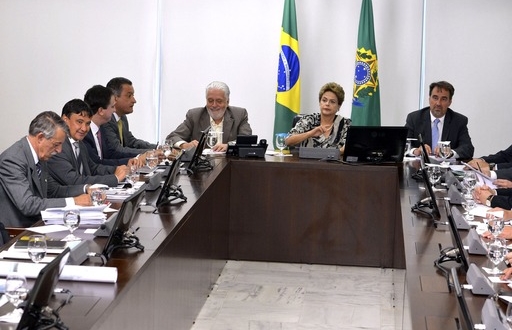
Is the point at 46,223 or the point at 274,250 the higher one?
the point at 46,223

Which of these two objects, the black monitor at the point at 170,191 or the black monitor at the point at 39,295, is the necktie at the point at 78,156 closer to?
the black monitor at the point at 170,191

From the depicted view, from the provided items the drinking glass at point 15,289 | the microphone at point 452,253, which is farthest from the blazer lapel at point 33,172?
the microphone at point 452,253

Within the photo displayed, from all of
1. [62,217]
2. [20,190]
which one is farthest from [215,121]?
[62,217]

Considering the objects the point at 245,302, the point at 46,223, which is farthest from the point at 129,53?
the point at 46,223

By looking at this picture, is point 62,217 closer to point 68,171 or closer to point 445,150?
point 68,171

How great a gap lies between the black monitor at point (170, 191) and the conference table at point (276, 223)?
6 cm

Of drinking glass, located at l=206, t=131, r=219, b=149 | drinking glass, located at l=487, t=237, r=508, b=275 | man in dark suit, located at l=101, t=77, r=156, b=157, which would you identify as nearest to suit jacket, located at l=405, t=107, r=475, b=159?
drinking glass, located at l=206, t=131, r=219, b=149

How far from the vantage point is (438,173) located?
20.9 ft

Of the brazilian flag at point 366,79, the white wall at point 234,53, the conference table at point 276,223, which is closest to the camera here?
the conference table at point 276,223

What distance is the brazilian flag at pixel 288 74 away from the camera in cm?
970

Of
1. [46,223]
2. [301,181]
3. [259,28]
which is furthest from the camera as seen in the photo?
[259,28]

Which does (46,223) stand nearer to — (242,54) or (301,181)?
(301,181)

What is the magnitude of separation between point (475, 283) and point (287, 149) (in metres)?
4.41

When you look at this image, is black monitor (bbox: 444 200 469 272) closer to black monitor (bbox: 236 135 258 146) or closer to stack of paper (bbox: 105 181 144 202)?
stack of paper (bbox: 105 181 144 202)
